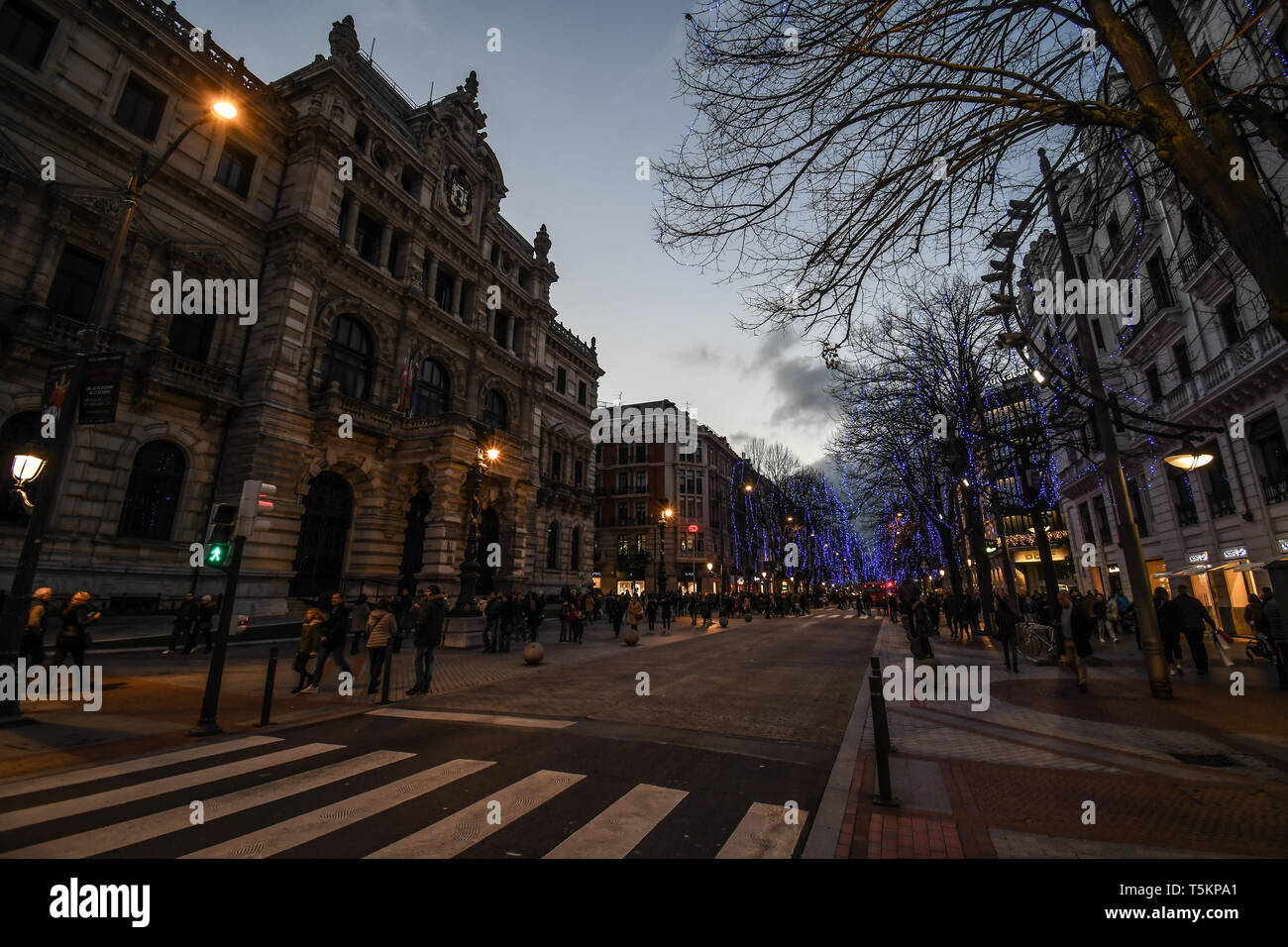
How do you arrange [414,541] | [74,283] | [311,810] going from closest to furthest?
[311,810]
[74,283]
[414,541]

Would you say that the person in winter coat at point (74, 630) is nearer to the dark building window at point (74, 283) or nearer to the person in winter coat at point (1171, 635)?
the dark building window at point (74, 283)

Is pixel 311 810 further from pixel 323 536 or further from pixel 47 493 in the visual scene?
pixel 323 536

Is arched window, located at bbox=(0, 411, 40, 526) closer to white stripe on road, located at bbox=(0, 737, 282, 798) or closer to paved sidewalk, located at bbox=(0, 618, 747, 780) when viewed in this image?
paved sidewalk, located at bbox=(0, 618, 747, 780)

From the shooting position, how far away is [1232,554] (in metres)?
18.4

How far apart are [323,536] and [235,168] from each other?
1597 centimetres

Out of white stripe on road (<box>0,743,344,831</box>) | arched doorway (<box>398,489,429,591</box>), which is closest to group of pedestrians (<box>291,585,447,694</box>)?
white stripe on road (<box>0,743,344,831</box>)

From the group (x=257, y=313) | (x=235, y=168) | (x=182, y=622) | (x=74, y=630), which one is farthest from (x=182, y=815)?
(x=235, y=168)

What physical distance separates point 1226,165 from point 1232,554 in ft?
69.7

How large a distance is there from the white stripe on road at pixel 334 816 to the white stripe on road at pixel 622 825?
1.79 meters

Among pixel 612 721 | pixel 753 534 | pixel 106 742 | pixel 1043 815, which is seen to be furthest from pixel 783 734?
pixel 753 534

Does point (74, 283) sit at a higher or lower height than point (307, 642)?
higher

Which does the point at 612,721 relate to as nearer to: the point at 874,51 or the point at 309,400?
the point at 874,51

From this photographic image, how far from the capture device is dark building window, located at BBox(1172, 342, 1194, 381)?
20.3m

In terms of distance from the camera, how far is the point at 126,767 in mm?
5699
